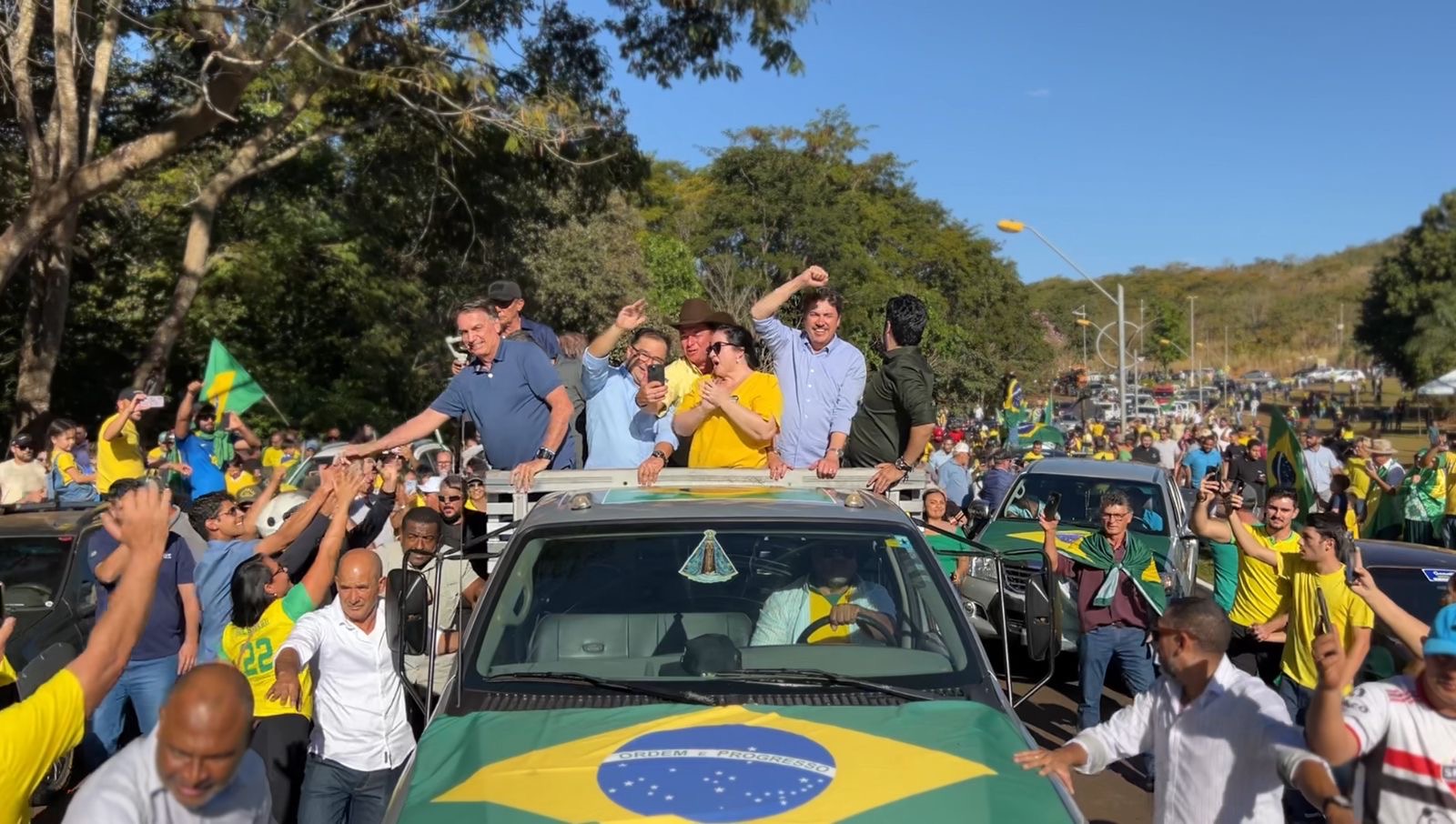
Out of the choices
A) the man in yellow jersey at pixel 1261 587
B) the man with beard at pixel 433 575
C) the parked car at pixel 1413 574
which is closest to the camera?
the man with beard at pixel 433 575

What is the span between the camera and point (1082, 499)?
12133 mm

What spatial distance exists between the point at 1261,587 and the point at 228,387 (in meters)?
10.8

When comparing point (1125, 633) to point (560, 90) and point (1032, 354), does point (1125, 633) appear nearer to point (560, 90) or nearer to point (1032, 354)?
point (560, 90)

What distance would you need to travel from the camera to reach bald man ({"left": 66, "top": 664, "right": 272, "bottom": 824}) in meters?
2.82

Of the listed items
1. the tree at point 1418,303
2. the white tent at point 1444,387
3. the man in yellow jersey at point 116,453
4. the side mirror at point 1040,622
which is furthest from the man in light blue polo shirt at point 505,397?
the tree at point 1418,303

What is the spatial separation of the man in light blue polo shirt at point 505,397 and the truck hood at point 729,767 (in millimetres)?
2770

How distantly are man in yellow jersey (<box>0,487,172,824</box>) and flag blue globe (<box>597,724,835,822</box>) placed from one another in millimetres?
1224

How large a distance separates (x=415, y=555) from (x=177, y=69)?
16600 mm

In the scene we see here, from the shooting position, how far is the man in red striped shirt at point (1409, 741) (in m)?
3.61

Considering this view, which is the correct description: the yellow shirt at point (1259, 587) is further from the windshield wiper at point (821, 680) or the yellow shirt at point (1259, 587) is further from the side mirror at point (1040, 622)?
the windshield wiper at point (821, 680)

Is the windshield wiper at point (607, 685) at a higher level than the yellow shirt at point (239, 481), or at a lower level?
higher

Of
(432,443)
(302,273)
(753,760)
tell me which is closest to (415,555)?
(753,760)

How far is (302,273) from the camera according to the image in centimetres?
2398

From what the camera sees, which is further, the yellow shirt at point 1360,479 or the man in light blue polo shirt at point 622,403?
the yellow shirt at point 1360,479
